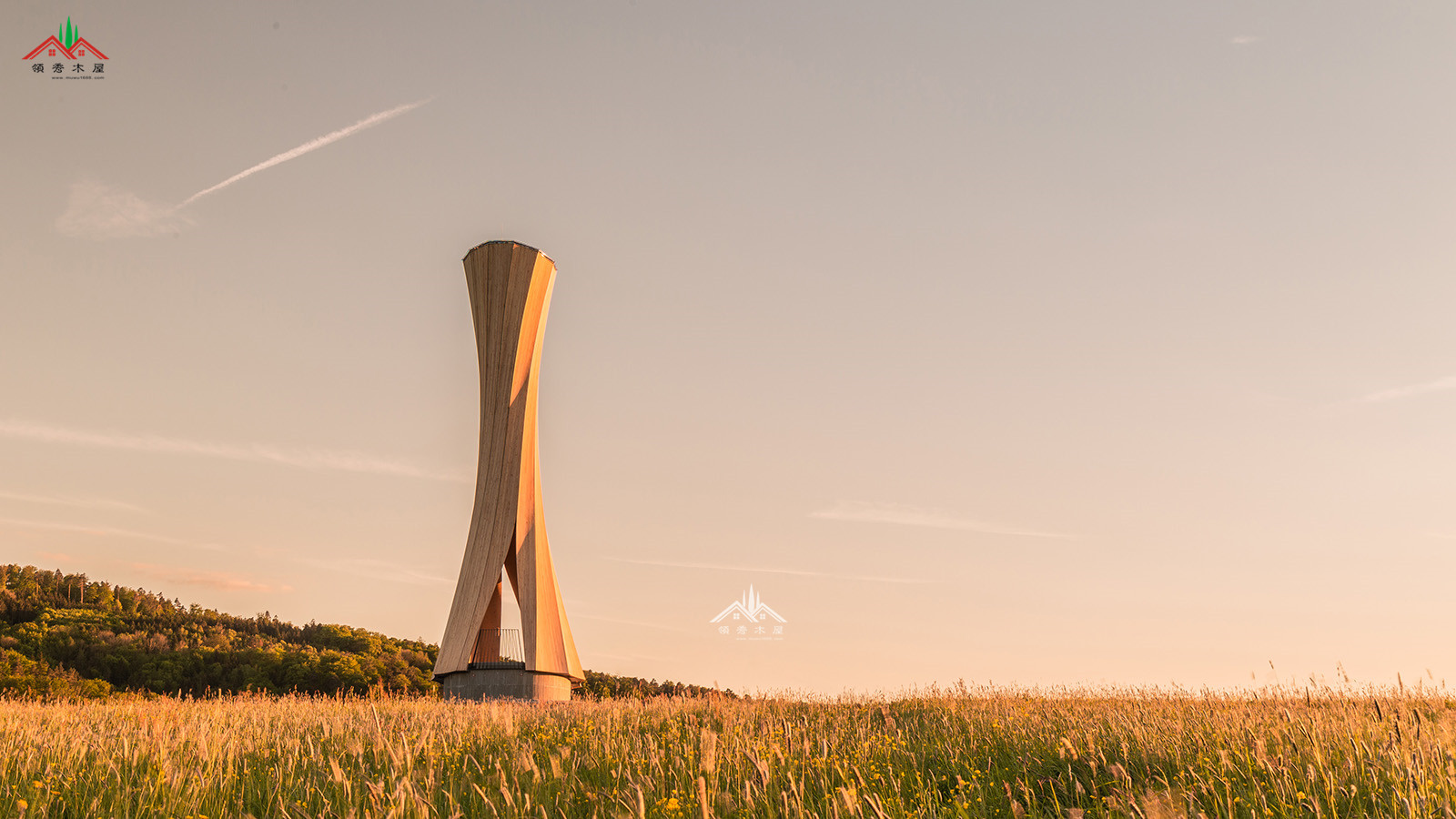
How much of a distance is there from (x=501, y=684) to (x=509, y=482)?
4.25 metres

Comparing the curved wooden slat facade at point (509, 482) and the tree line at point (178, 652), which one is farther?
the tree line at point (178, 652)

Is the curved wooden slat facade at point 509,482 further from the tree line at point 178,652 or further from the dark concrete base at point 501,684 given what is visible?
the tree line at point 178,652

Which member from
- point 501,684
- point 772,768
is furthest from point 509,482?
point 772,768

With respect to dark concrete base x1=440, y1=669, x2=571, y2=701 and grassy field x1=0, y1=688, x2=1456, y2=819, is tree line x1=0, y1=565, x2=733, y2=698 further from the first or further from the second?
grassy field x1=0, y1=688, x2=1456, y2=819

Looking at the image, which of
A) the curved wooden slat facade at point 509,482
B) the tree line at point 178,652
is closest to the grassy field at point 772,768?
the curved wooden slat facade at point 509,482

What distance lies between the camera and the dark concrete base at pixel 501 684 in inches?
663

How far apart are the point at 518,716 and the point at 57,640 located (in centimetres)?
Answer: 3264

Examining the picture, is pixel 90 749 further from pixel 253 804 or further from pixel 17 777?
pixel 253 804

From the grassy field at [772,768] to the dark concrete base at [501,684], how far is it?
30.5 ft

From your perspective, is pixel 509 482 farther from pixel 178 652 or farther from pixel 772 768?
pixel 178 652

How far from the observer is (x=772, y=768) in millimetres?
4699

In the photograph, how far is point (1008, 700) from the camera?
10141 millimetres

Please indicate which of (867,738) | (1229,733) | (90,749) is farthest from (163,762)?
(1229,733)

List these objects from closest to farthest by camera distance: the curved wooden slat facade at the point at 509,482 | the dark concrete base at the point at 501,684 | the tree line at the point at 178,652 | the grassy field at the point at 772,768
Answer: the grassy field at the point at 772,768
the dark concrete base at the point at 501,684
the curved wooden slat facade at the point at 509,482
the tree line at the point at 178,652
